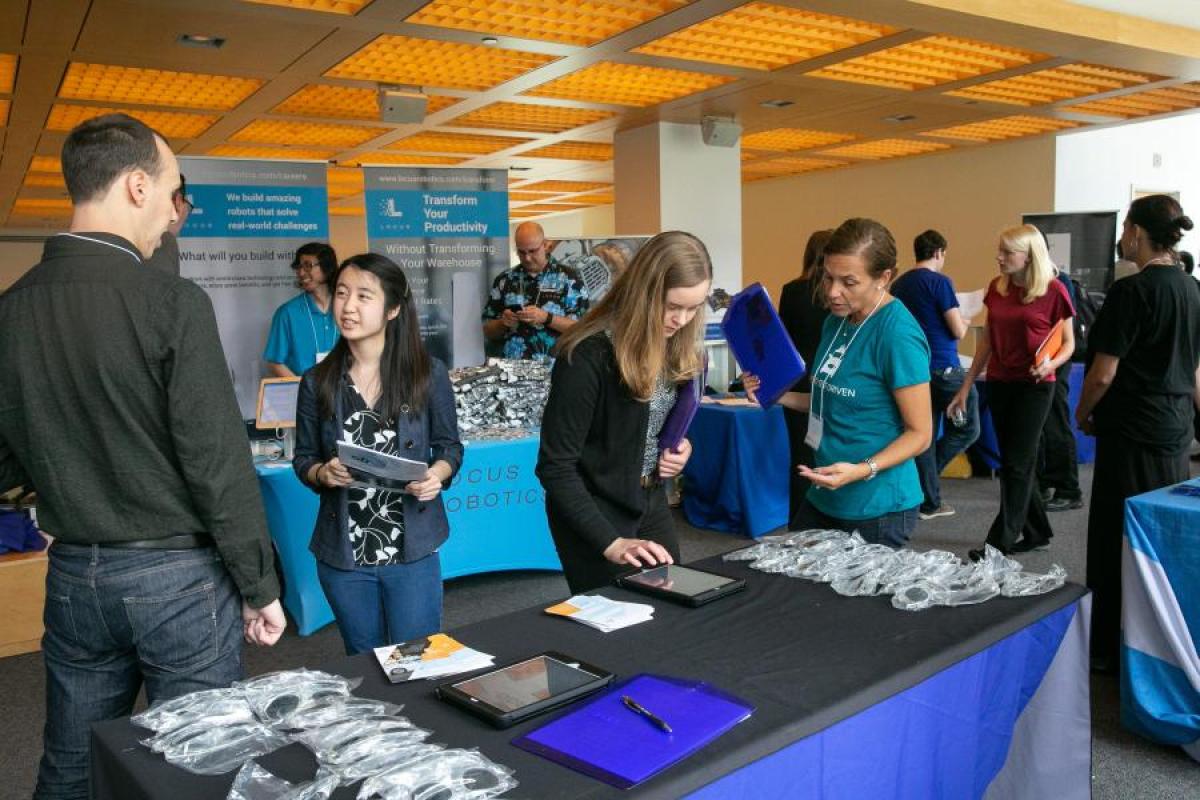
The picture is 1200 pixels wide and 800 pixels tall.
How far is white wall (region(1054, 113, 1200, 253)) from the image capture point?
8898 mm

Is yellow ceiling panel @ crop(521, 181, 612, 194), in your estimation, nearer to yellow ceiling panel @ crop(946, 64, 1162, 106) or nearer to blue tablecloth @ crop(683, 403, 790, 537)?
yellow ceiling panel @ crop(946, 64, 1162, 106)

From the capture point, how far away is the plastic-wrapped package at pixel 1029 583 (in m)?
1.67

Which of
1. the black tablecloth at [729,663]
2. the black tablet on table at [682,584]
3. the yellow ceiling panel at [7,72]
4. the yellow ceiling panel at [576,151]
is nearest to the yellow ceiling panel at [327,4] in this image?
the yellow ceiling panel at [7,72]

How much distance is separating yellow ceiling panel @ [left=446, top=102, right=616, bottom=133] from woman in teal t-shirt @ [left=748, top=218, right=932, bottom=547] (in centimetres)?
→ 506

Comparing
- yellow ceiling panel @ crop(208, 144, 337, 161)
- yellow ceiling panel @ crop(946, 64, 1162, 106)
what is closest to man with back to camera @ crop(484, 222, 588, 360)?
yellow ceiling panel @ crop(946, 64, 1162, 106)

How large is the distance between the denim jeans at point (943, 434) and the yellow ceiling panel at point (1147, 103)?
12.1 feet

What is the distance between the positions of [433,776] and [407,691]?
0.28m

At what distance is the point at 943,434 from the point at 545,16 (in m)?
3.17

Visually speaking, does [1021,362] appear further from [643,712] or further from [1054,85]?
[1054,85]

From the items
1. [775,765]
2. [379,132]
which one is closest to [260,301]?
[379,132]

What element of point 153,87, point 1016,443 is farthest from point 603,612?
point 153,87

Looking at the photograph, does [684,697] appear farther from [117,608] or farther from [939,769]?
[117,608]

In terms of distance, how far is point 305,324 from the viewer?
438 centimetres

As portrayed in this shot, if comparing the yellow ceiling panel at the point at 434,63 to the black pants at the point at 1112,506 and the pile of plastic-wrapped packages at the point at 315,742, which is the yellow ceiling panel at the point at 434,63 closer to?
the black pants at the point at 1112,506
